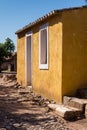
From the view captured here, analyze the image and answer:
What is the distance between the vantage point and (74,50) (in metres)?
11.5

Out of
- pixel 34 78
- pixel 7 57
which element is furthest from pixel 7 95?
pixel 7 57

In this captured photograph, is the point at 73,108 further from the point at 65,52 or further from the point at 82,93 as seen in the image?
the point at 65,52

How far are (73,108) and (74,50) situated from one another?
242 cm

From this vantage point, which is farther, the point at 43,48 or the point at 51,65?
the point at 43,48

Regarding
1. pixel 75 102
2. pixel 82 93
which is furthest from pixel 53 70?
pixel 75 102

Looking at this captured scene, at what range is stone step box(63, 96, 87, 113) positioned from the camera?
384 inches

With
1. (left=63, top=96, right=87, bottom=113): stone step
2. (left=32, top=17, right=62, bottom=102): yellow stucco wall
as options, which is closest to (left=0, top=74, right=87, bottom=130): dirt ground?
(left=32, top=17, right=62, bottom=102): yellow stucco wall

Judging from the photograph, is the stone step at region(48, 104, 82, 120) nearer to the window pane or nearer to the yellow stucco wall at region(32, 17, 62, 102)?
the yellow stucco wall at region(32, 17, 62, 102)

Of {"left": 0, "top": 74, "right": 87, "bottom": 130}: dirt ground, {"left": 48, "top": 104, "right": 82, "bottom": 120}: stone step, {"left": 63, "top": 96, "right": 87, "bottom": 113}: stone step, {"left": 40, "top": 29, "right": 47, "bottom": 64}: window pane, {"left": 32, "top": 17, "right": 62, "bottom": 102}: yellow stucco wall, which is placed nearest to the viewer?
{"left": 0, "top": 74, "right": 87, "bottom": 130}: dirt ground

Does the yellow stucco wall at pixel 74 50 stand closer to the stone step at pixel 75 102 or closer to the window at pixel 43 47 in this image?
the stone step at pixel 75 102

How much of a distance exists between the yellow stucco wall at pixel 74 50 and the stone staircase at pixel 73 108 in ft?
2.36

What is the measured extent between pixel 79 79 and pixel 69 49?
1.13 metres

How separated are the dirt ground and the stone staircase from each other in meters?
0.18

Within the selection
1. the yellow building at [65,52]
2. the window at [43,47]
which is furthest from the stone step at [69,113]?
the window at [43,47]
